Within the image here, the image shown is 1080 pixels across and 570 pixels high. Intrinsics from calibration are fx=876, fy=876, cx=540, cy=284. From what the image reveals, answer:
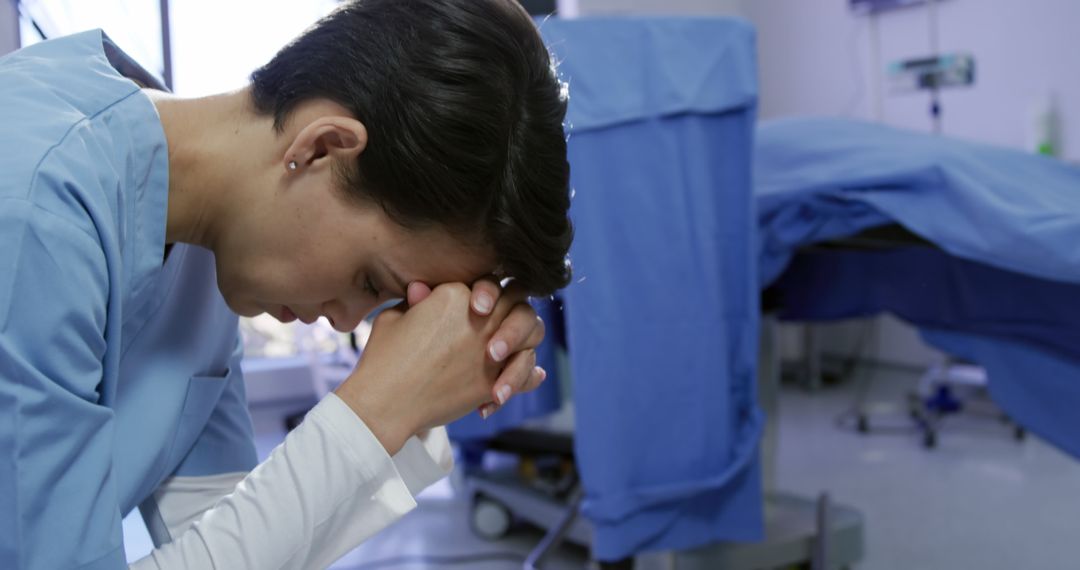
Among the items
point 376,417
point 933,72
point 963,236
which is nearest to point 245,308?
point 376,417

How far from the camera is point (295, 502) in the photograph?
70 centimetres

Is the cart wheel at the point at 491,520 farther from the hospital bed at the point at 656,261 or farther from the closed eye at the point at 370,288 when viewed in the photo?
the closed eye at the point at 370,288

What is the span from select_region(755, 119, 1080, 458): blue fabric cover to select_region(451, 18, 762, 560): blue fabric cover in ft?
0.48

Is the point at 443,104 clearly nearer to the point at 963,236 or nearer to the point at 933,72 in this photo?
the point at 963,236

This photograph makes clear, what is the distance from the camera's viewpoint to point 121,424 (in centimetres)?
78

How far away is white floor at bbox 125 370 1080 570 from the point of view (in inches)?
80.2

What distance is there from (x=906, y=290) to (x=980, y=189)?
0.37 metres

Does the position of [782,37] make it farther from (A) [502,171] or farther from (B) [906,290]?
(A) [502,171]

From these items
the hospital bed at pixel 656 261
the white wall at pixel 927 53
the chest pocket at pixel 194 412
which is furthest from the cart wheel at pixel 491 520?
the white wall at pixel 927 53

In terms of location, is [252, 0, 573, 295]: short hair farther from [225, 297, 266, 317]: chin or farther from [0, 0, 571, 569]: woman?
[225, 297, 266, 317]: chin

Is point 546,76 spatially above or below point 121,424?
above

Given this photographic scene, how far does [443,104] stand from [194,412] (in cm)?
43

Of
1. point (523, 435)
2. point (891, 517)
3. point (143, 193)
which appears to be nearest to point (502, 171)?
point (143, 193)

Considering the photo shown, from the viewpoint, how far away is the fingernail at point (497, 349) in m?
0.80
